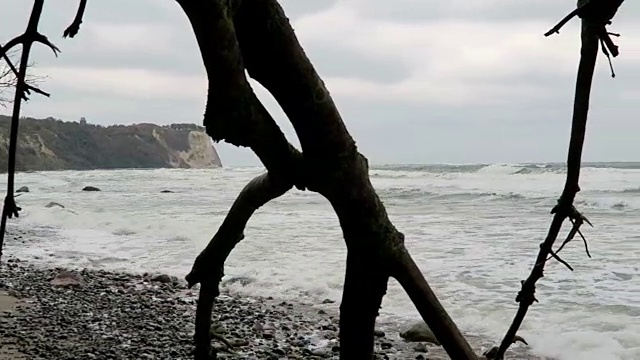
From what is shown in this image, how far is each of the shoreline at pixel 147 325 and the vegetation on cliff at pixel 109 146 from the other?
7288cm

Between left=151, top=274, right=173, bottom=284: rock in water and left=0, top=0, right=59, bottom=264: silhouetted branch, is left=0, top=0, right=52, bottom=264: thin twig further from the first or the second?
left=151, top=274, right=173, bottom=284: rock in water

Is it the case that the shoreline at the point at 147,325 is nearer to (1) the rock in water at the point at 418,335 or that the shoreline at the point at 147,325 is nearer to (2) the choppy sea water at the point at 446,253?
(1) the rock in water at the point at 418,335

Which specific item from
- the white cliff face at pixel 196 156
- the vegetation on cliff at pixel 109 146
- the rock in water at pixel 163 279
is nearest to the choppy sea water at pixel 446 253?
the rock in water at pixel 163 279

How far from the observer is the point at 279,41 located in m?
1.86

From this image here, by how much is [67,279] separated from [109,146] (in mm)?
93542

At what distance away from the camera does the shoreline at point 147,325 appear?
543cm

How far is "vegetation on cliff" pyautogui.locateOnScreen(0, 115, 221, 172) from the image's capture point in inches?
3281

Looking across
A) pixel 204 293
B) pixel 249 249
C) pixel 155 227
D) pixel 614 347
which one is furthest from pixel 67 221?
pixel 204 293

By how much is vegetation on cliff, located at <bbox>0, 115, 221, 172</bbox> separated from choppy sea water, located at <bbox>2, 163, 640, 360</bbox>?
6353 cm

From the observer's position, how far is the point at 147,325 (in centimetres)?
643

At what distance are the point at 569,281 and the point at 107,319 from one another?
5.10m

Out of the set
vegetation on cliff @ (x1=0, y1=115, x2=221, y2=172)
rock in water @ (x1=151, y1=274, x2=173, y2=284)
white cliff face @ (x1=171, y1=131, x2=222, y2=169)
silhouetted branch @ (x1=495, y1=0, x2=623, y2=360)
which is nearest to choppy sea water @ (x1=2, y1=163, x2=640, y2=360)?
rock in water @ (x1=151, y1=274, x2=173, y2=284)

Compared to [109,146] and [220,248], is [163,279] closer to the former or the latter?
[220,248]

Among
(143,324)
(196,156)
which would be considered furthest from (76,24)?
(196,156)
